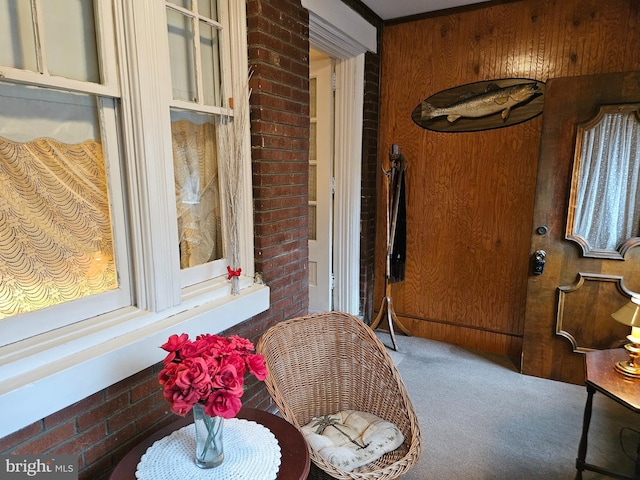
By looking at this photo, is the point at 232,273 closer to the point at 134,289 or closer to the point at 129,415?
the point at 134,289

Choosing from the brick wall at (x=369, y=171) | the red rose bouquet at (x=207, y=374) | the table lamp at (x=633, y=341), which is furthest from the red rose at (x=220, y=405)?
the brick wall at (x=369, y=171)

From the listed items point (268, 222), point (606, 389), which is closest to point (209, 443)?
point (268, 222)

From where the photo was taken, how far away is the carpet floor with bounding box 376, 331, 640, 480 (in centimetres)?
186

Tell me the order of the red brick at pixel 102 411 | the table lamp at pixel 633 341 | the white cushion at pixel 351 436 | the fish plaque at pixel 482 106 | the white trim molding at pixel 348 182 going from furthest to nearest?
the white trim molding at pixel 348 182
the fish plaque at pixel 482 106
the table lamp at pixel 633 341
the white cushion at pixel 351 436
the red brick at pixel 102 411

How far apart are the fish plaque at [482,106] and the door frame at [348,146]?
52cm

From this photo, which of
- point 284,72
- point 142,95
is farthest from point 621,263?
point 142,95

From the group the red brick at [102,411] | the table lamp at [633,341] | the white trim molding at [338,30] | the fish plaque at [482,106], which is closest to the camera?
the red brick at [102,411]

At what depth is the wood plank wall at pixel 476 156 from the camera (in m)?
2.53

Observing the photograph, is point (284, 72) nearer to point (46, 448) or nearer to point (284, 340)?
point (284, 340)

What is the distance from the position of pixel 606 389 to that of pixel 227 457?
1509 mm

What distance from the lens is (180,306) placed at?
5.08 feet

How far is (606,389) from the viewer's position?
160 centimetres

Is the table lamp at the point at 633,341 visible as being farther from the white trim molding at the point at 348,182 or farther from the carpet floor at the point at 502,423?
the white trim molding at the point at 348,182

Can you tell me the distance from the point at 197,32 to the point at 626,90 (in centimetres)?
233
